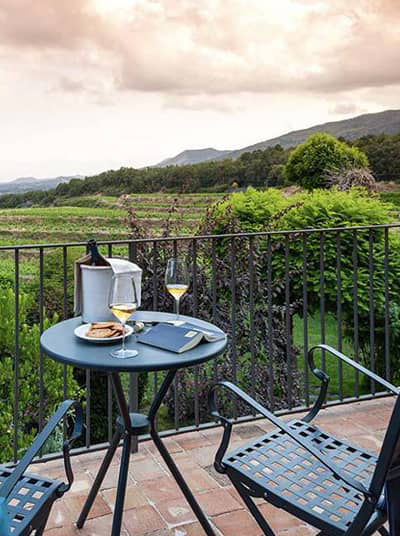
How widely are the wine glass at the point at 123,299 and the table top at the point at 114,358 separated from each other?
49mm

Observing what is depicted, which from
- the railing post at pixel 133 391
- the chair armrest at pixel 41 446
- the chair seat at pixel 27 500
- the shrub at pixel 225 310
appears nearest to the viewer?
the chair armrest at pixel 41 446

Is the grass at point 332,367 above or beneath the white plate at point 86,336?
beneath

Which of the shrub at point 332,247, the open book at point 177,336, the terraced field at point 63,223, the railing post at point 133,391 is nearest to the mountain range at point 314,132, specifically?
the terraced field at point 63,223

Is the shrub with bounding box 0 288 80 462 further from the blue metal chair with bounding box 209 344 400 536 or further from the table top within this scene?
the blue metal chair with bounding box 209 344 400 536

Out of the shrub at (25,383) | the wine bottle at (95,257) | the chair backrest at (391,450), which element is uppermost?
the wine bottle at (95,257)

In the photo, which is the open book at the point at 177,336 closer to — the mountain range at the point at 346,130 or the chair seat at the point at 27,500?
the chair seat at the point at 27,500

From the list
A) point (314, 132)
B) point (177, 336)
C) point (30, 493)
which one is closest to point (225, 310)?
point (177, 336)

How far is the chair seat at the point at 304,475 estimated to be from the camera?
4.92 feet

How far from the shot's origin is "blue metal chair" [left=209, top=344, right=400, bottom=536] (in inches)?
49.3

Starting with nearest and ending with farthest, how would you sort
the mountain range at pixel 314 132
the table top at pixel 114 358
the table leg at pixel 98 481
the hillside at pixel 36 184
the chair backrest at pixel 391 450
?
the chair backrest at pixel 391 450, the table top at pixel 114 358, the table leg at pixel 98 481, the hillside at pixel 36 184, the mountain range at pixel 314 132

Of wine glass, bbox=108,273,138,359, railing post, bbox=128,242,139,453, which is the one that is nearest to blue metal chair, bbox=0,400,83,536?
wine glass, bbox=108,273,138,359

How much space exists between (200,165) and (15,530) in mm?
12168

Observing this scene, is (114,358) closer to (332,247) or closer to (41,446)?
(41,446)

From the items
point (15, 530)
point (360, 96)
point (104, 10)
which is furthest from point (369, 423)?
point (360, 96)
